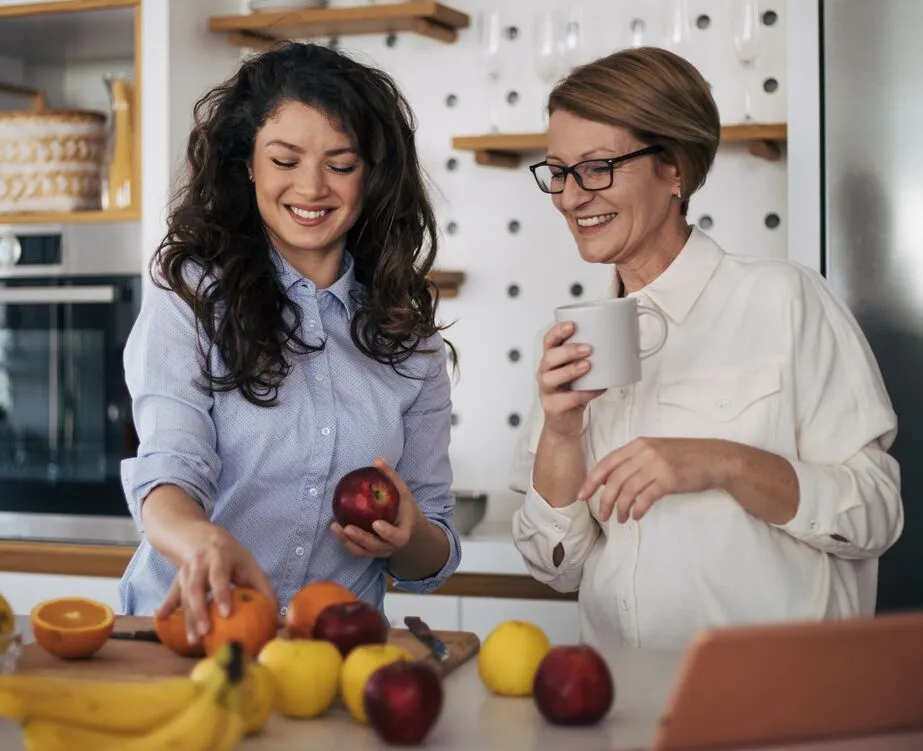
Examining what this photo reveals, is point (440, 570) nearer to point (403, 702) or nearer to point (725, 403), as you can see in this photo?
point (725, 403)

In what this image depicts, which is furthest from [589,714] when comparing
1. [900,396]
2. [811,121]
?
[811,121]

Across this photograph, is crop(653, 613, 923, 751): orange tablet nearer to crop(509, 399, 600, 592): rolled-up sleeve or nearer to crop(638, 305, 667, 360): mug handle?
crop(638, 305, 667, 360): mug handle

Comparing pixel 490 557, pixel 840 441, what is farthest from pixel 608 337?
pixel 490 557

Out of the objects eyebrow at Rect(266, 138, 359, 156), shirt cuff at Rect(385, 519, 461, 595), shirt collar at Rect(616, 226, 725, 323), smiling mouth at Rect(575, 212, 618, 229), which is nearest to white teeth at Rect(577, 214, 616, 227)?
smiling mouth at Rect(575, 212, 618, 229)

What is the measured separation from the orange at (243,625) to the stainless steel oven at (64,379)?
68.9 inches

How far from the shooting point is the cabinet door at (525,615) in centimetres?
260

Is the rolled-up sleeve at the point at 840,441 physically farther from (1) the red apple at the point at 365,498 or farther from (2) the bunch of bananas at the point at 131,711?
(2) the bunch of bananas at the point at 131,711

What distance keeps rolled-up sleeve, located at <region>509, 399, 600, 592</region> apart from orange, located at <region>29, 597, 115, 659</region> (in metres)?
0.62

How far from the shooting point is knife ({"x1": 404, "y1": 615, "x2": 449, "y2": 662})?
1342 millimetres

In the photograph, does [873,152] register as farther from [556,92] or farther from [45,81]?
[45,81]

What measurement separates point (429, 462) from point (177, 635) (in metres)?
0.56

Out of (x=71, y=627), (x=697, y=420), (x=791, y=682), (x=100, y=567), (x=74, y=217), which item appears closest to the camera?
(x=791, y=682)

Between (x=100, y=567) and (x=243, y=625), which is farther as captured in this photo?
(x=100, y=567)

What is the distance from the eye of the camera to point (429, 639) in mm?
1382
